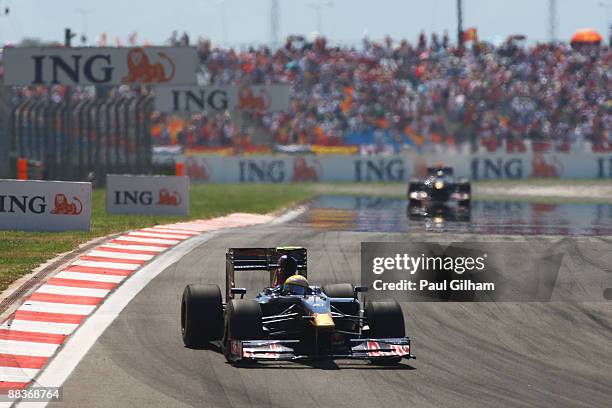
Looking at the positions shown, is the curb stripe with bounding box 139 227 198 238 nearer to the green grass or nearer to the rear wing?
the green grass

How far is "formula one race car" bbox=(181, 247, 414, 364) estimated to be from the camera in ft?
39.4

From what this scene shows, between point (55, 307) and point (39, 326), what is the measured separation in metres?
1.39

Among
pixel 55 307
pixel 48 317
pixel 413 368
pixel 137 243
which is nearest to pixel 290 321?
pixel 413 368

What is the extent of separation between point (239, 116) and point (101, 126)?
40.7 ft

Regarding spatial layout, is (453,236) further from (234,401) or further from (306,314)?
(234,401)

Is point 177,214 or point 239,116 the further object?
point 239,116

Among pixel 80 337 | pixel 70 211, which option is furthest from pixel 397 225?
pixel 80 337

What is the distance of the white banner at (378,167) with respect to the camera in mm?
56094

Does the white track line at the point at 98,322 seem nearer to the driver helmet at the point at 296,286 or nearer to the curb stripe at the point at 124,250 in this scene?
the curb stripe at the point at 124,250

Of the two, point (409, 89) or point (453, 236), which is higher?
point (409, 89)

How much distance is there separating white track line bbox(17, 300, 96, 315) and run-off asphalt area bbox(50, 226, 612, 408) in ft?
1.85

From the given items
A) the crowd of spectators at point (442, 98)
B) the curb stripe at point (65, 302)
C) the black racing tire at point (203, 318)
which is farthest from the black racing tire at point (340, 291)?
the crowd of spectators at point (442, 98)

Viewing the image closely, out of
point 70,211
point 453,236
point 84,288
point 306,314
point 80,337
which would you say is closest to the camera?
point 306,314

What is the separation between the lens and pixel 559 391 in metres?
11.0
